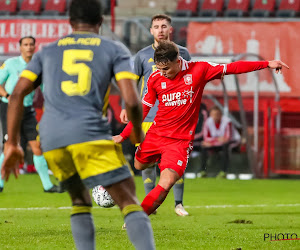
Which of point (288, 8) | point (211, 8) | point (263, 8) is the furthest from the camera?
point (211, 8)

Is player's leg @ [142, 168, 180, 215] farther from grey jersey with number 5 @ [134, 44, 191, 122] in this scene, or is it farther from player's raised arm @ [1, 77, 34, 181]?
player's raised arm @ [1, 77, 34, 181]

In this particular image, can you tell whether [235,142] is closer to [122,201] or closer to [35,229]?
[35,229]

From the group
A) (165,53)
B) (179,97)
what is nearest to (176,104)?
(179,97)

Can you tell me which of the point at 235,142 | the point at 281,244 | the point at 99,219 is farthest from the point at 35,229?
the point at 235,142

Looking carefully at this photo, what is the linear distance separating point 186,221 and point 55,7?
15276 millimetres

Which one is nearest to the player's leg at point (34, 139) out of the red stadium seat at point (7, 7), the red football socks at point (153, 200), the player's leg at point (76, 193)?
the red football socks at point (153, 200)

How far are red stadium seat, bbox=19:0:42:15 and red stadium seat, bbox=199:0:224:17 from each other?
4705mm

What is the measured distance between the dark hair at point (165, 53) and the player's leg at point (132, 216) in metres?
2.29

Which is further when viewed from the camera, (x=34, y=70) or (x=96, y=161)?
(x=34, y=70)

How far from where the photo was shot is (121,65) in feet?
13.9

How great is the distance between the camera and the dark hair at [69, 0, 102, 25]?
430 centimetres

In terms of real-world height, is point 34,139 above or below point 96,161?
below

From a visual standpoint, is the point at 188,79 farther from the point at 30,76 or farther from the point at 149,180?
the point at 30,76

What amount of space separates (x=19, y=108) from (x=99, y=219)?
3.83 m
